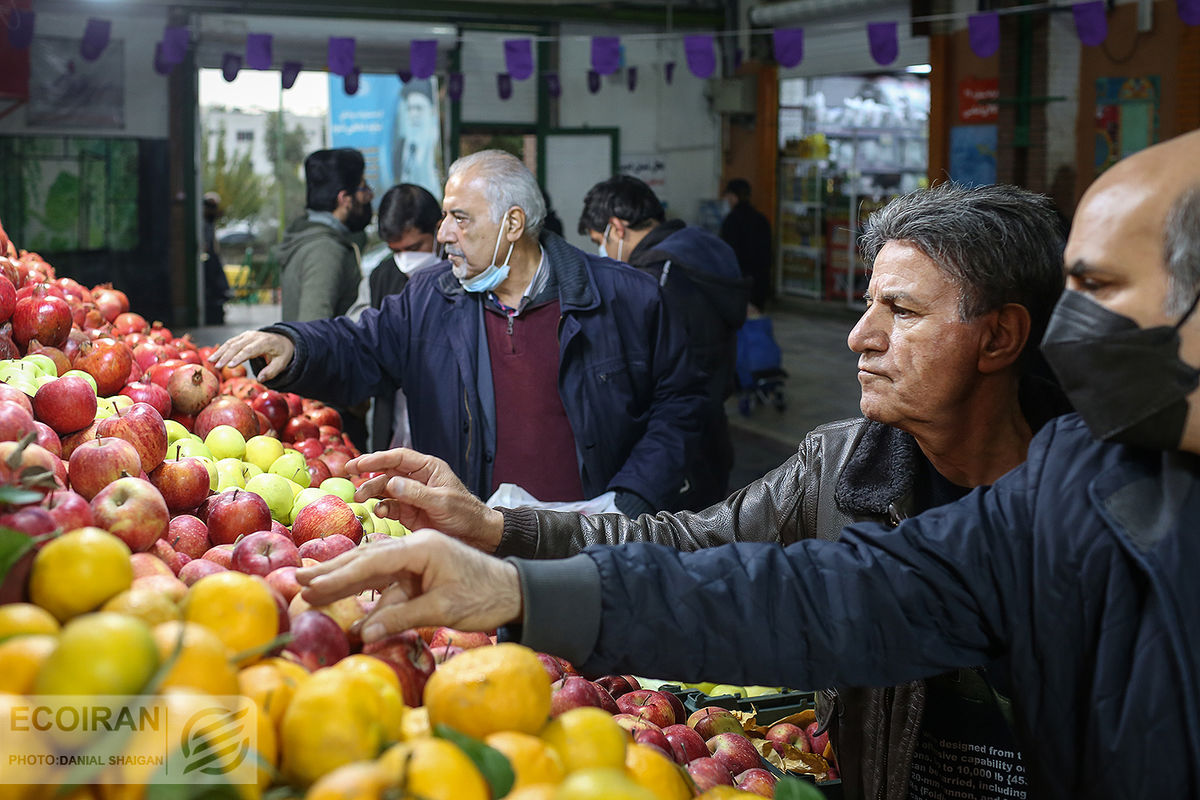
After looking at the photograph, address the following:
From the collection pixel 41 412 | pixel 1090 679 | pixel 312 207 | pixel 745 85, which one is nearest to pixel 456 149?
pixel 745 85

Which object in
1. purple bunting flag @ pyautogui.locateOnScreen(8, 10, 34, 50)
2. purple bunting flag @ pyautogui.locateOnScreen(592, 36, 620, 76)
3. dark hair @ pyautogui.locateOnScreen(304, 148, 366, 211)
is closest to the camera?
dark hair @ pyautogui.locateOnScreen(304, 148, 366, 211)

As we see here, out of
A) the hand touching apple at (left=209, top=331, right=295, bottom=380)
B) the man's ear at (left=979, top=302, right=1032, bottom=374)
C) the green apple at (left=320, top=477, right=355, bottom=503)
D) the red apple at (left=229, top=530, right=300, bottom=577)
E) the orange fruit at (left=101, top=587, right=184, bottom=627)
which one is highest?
the man's ear at (left=979, top=302, right=1032, bottom=374)

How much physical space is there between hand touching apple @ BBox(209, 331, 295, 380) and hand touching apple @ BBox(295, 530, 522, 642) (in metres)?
1.98

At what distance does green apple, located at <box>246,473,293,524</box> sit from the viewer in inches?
101

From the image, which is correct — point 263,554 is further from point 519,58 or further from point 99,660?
point 519,58

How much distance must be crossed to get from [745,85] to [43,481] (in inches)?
631

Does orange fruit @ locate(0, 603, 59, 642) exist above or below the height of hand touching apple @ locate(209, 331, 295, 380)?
below

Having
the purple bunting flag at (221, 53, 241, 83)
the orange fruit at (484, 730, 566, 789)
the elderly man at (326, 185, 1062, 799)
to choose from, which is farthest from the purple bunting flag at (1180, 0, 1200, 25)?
the purple bunting flag at (221, 53, 241, 83)

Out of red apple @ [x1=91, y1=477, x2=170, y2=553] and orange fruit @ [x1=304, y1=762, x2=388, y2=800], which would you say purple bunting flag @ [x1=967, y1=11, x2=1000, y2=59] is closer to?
red apple @ [x1=91, y1=477, x2=170, y2=553]

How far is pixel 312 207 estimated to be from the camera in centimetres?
571

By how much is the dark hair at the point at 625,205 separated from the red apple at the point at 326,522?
12.2 ft

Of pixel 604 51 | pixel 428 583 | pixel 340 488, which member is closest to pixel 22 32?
pixel 604 51

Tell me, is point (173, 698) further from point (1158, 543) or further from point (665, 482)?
point (665, 482)

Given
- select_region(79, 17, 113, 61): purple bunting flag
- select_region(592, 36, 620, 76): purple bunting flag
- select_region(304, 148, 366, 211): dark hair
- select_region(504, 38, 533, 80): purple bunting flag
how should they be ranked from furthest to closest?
select_region(504, 38, 533, 80): purple bunting flag
select_region(592, 36, 620, 76): purple bunting flag
select_region(79, 17, 113, 61): purple bunting flag
select_region(304, 148, 366, 211): dark hair
